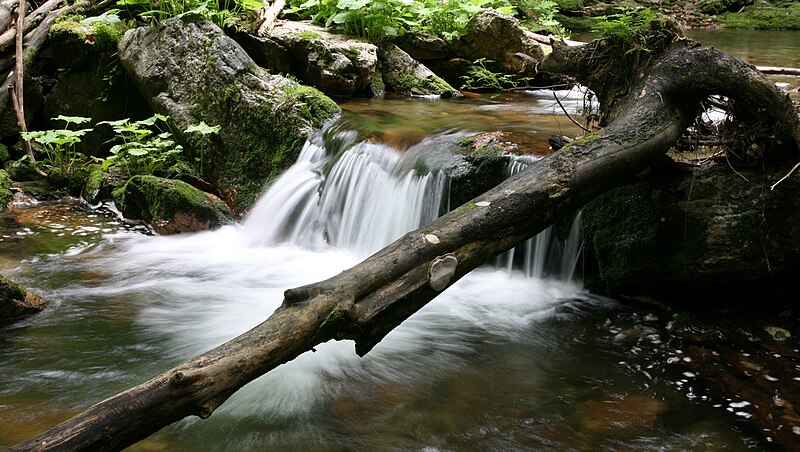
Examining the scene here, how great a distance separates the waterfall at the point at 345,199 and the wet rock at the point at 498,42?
3.85m

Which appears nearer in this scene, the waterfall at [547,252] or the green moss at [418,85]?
the waterfall at [547,252]

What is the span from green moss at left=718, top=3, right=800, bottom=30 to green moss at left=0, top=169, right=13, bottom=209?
20.6 meters

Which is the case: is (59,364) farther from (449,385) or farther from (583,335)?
(583,335)

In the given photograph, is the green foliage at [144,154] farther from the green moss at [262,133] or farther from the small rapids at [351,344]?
the small rapids at [351,344]

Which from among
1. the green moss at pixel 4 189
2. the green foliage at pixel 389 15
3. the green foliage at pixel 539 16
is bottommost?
the green moss at pixel 4 189

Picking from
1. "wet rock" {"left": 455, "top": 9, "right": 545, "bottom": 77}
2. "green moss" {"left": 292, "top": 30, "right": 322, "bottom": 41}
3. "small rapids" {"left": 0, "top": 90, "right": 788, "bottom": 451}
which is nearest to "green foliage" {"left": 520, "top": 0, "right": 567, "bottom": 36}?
"wet rock" {"left": 455, "top": 9, "right": 545, "bottom": 77}

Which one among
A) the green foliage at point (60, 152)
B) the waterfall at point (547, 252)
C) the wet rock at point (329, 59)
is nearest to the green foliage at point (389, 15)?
the wet rock at point (329, 59)

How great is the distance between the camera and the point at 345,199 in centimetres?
653

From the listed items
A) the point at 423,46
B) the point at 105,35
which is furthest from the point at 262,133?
the point at 423,46

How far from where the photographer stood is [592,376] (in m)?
3.89

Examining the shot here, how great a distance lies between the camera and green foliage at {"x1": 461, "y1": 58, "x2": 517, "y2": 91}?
9355mm

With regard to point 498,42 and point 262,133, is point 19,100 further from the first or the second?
point 498,42

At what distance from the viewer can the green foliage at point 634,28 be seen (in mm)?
4234

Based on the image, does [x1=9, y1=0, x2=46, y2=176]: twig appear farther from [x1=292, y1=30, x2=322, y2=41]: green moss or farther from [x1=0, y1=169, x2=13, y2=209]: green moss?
[x1=292, y1=30, x2=322, y2=41]: green moss
